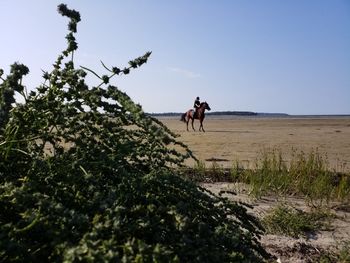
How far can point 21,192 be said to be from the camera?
4.41 feet

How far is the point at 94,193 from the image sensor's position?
58.9 inches

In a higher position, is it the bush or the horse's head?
the horse's head

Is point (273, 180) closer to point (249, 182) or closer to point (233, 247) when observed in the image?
point (249, 182)

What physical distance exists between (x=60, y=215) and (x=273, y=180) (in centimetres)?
490

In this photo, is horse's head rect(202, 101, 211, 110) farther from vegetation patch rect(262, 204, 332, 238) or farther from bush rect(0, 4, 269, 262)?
bush rect(0, 4, 269, 262)

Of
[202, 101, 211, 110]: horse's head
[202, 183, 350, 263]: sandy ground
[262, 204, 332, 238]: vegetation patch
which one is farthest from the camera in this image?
[202, 101, 211, 110]: horse's head

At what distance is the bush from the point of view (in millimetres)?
1251

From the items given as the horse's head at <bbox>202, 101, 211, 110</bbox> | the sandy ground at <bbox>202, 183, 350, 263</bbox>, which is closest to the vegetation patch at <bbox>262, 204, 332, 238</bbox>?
the sandy ground at <bbox>202, 183, 350, 263</bbox>

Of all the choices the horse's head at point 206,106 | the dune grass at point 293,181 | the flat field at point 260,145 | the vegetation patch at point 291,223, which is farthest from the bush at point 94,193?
the horse's head at point 206,106

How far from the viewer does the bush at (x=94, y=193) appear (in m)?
1.25

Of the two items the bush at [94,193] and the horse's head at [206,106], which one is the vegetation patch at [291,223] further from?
the horse's head at [206,106]

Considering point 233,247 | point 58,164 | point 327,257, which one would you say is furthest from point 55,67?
point 327,257

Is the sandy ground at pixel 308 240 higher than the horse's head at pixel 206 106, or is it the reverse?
the horse's head at pixel 206 106

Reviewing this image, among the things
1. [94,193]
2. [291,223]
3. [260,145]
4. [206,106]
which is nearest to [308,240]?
[291,223]
